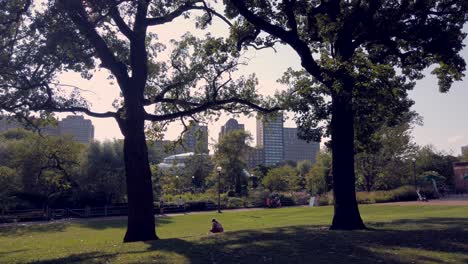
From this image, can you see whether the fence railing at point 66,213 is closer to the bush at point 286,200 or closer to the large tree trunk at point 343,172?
the bush at point 286,200

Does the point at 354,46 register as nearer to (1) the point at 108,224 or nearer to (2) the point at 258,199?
(1) the point at 108,224

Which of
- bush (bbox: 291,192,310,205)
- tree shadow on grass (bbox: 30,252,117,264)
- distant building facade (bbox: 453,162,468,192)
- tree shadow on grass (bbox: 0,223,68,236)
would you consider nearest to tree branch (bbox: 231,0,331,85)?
tree shadow on grass (bbox: 30,252,117,264)

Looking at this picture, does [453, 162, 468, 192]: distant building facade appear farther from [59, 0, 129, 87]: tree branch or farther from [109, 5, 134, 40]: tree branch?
[59, 0, 129, 87]: tree branch

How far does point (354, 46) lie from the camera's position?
17.2 metres

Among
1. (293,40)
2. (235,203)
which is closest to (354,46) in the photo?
(293,40)

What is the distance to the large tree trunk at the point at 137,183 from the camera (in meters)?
16.8

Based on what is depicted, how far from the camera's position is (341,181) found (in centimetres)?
1695

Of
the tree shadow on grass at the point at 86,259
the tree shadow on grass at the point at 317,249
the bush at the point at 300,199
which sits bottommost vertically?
the tree shadow on grass at the point at 86,259

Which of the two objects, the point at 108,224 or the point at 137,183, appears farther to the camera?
the point at 108,224

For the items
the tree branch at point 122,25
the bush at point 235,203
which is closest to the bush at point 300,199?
the bush at point 235,203

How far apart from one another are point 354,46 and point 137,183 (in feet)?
30.6

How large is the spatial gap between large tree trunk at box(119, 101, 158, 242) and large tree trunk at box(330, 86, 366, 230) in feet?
21.8

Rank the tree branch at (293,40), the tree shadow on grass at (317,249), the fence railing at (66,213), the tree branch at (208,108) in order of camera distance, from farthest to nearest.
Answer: the fence railing at (66,213) < the tree branch at (208,108) < the tree branch at (293,40) < the tree shadow on grass at (317,249)

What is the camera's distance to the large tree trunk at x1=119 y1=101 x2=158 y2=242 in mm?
16797
